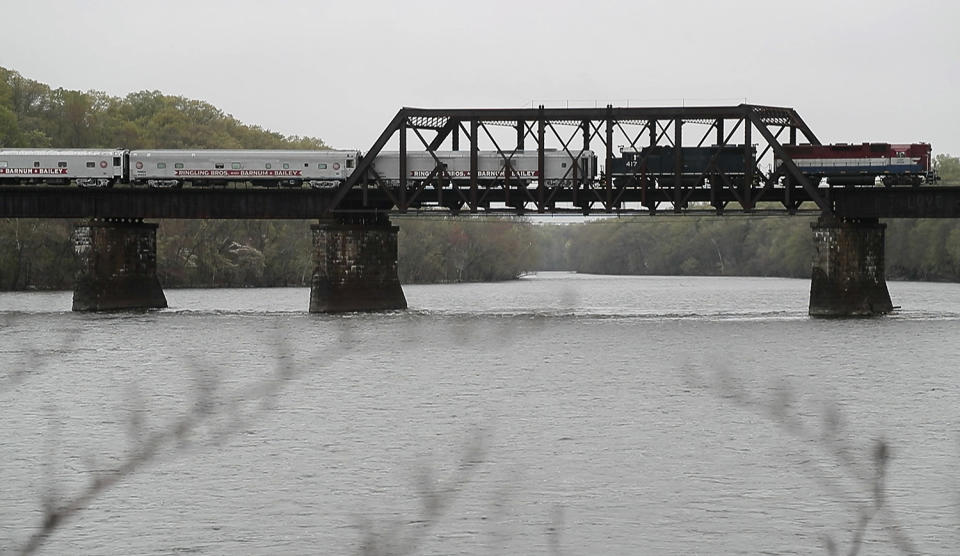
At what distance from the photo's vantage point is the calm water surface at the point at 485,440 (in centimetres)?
2172

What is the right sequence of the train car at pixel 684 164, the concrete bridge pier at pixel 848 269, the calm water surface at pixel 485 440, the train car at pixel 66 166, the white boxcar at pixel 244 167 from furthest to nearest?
the train car at pixel 66 166 < the white boxcar at pixel 244 167 < the train car at pixel 684 164 < the concrete bridge pier at pixel 848 269 < the calm water surface at pixel 485 440

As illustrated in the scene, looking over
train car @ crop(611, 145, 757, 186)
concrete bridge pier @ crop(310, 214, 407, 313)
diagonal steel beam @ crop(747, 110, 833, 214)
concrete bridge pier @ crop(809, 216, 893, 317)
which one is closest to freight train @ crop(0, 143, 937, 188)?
train car @ crop(611, 145, 757, 186)

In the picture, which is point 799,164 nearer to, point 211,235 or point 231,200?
point 231,200

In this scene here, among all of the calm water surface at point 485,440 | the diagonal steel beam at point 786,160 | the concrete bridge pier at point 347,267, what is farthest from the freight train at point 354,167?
the calm water surface at point 485,440

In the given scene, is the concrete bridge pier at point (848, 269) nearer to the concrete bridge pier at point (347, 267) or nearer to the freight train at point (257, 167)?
the freight train at point (257, 167)

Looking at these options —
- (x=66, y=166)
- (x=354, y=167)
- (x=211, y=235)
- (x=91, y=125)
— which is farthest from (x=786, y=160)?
(x=91, y=125)

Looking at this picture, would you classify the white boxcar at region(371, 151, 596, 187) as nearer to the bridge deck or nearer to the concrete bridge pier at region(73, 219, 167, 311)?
the bridge deck

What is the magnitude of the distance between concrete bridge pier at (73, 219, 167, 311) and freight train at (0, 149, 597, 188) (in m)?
3.03

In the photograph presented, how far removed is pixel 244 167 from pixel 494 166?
51.0 ft

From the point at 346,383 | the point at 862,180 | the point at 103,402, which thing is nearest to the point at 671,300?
the point at 862,180

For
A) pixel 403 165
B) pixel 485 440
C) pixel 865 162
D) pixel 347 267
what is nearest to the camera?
pixel 485 440

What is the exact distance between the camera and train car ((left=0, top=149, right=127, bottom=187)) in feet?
270

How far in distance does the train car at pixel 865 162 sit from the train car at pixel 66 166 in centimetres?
4113

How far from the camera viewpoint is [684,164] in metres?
79.5
